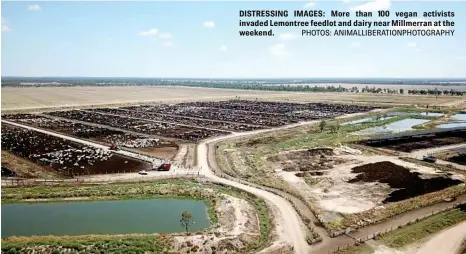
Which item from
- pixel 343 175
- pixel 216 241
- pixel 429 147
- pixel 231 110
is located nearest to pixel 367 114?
pixel 231 110

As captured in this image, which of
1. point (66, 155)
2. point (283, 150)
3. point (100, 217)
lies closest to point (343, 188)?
point (283, 150)

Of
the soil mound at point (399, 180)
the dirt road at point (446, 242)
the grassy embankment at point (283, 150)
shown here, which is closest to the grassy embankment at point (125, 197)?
the grassy embankment at point (283, 150)

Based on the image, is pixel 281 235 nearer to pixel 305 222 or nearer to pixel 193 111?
pixel 305 222

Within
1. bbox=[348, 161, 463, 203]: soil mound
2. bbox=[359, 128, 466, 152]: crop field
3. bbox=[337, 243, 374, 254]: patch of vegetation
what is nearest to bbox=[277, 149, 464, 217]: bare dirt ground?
bbox=[348, 161, 463, 203]: soil mound

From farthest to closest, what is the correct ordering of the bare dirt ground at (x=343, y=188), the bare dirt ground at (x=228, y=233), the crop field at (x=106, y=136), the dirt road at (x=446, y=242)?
the crop field at (x=106, y=136)
the bare dirt ground at (x=343, y=188)
the dirt road at (x=446, y=242)
the bare dirt ground at (x=228, y=233)

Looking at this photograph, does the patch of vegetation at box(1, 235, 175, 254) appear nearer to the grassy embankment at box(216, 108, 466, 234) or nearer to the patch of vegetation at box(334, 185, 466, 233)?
the grassy embankment at box(216, 108, 466, 234)

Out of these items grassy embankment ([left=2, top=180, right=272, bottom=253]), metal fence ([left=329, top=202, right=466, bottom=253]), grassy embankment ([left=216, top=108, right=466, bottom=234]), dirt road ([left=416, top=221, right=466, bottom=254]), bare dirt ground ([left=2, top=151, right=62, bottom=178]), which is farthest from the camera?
bare dirt ground ([left=2, top=151, right=62, bottom=178])

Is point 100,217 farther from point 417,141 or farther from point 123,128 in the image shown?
point 417,141

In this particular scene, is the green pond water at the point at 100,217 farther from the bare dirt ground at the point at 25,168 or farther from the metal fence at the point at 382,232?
the metal fence at the point at 382,232
